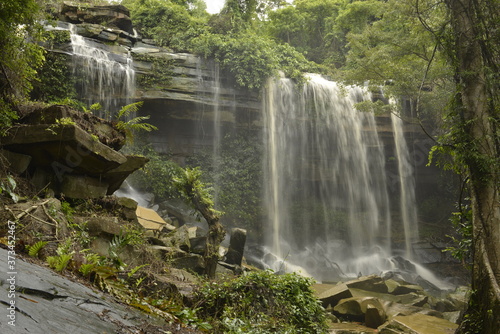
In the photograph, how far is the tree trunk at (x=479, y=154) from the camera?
4863mm

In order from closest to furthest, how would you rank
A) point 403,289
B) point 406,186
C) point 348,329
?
point 348,329 → point 403,289 → point 406,186

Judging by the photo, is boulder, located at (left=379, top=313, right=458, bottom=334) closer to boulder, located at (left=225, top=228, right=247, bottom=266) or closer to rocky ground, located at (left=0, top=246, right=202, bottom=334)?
boulder, located at (left=225, top=228, right=247, bottom=266)

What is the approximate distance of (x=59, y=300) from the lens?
2.45 metres

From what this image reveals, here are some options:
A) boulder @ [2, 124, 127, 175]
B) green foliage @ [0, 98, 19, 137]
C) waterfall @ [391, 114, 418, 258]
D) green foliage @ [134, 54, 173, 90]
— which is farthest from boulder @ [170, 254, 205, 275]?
waterfall @ [391, 114, 418, 258]

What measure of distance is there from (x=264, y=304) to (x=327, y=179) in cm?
1501

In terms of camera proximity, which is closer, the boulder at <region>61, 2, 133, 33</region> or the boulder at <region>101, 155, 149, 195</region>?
the boulder at <region>101, 155, 149, 195</region>

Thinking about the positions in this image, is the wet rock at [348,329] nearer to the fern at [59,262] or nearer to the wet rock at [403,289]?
the wet rock at [403,289]

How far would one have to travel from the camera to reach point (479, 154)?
5355 mm

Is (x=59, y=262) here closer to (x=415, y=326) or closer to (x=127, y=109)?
(x=127, y=109)

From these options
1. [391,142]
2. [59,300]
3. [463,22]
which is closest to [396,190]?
[391,142]

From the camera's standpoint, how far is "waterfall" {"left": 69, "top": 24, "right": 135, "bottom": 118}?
13.8 meters

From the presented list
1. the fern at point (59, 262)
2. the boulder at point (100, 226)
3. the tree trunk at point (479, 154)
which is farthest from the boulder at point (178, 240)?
the tree trunk at point (479, 154)

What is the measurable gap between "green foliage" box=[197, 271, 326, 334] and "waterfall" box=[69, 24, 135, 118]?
10.6 m

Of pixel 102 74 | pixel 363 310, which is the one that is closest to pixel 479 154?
pixel 363 310
